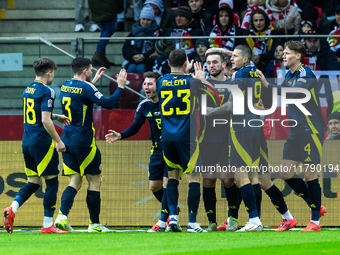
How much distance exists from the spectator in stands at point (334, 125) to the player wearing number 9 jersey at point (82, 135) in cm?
354

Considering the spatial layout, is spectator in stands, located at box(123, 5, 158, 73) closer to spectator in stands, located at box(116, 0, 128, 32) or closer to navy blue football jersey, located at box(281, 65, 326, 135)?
navy blue football jersey, located at box(281, 65, 326, 135)

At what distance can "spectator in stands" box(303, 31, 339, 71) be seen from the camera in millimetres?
9195

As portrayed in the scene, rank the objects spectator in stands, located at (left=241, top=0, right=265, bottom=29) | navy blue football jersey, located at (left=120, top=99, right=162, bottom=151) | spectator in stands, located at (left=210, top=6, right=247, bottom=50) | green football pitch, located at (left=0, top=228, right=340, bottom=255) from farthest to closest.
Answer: spectator in stands, located at (left=241, top=0, right=265, bottom=29) → spectator in stands, located at (left=210, top=6, right=247, bottom=50) → navy blue football jersey, located at (left=120, top=99, right=162, bottom=151) → green football pitch, located at (left=0, top=228, right=340, bottom=255)

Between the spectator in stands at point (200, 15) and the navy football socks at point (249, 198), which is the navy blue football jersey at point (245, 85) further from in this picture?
the spectator in stands at point (200, 15)

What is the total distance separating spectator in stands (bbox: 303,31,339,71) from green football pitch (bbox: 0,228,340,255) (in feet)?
13.2

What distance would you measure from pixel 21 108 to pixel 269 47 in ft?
15.0

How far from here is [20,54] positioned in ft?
30.2

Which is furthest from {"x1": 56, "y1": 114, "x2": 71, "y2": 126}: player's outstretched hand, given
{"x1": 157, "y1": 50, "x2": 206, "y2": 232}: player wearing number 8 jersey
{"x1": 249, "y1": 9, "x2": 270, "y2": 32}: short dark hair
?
{"x1": 249, "y1": 9, "x2": 270, "y2": 32}: short dark hair

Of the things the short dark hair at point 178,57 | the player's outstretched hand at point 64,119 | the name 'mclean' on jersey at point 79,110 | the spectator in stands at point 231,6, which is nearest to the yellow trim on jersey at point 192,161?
the short dark hair at point 178,57

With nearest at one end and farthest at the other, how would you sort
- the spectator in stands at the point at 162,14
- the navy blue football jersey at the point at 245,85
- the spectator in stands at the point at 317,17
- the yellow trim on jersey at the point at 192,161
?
the yellow trim on jersey at the point at 192,161
the navy blue football jersey at the point at 245,85
the spectator in stands at the point at 317,17
the spectator in stands at the point at 162,14

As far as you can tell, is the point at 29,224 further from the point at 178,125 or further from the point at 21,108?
the point at 178,125

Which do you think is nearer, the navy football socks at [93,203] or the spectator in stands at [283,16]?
the navy football socks at [93,203]

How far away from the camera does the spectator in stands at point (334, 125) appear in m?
8.42

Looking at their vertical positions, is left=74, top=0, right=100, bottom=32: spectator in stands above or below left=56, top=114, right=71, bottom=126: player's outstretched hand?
above
